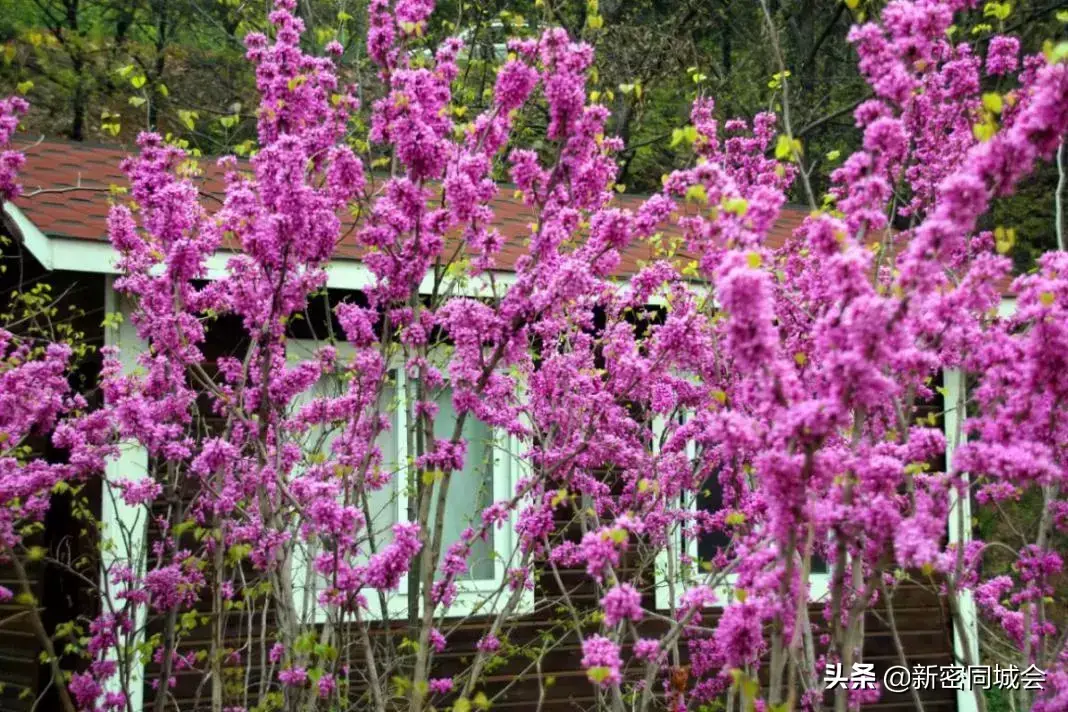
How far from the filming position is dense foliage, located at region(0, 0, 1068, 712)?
10.4 ft

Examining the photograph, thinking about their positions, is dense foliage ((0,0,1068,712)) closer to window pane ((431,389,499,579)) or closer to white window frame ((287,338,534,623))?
white window frame ((287,338,534,623))

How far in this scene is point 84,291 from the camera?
24.3ft

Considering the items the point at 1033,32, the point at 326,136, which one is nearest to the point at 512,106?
the point at 326,136

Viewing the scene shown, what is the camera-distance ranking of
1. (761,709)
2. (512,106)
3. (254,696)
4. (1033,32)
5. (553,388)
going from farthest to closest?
(1033,32), (254,696), (553,388), (512,106), (761,709)

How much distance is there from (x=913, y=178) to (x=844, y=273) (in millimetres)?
3380

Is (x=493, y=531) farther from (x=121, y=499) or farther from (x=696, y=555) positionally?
(x=121, y=499)

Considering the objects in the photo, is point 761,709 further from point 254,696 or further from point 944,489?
point 254,696

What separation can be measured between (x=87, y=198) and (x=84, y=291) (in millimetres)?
634

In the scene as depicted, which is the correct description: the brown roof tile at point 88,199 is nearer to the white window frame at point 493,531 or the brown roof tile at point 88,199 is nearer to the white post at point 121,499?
the white post at point 121,499

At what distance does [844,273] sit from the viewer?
3.04m

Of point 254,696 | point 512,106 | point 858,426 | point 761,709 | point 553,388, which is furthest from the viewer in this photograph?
point 254,696

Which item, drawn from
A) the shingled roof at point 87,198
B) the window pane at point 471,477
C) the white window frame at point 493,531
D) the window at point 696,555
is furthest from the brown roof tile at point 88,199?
the window at point 696,555

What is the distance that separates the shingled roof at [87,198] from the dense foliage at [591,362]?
98cm

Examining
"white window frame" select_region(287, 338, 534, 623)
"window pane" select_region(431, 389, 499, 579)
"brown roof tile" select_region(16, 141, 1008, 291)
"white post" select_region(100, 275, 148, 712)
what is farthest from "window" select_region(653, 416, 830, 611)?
"white post" select_region(100, 275, 148, 712)
